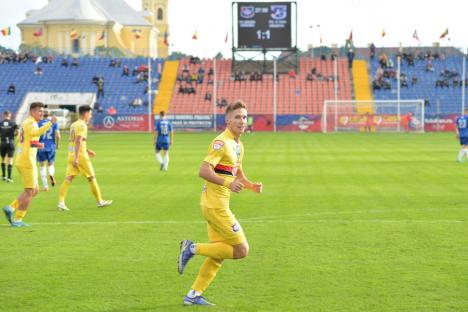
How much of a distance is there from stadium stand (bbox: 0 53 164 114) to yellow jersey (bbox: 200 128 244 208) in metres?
70.1

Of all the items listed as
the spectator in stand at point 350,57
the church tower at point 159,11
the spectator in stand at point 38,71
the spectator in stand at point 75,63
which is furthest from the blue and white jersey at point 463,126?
the church tower at point 159,11

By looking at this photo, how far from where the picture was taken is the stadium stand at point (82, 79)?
81312mm

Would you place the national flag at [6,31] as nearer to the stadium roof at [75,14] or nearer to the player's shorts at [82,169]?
the stadium roof at [75,14]

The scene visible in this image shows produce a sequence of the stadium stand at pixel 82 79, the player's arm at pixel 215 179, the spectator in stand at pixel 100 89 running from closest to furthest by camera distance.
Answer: the player's arm at pixel 215 179 < the stadium stand at pixel 82 79 < the spectator in stand at pixel 100 89

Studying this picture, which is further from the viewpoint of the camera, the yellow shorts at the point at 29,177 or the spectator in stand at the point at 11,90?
the spectator in stand at the point at 11,90

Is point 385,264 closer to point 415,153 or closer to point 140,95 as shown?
point 415,153

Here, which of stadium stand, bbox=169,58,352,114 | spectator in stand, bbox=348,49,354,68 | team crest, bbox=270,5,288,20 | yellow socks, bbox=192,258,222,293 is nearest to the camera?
yellow socks, bbox=192,258,222,293

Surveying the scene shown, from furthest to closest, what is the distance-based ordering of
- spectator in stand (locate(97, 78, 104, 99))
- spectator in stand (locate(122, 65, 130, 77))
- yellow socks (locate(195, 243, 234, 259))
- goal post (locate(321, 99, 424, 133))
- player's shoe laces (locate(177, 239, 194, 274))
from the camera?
spectator in stand (locate(122, 65, 130, 77))
spectator in stand (locate(97, 78, 104, 99))
goal post (locate(321, 99, 424, 133))
player's shoe laces (locate(177, 239, 194, 274))
yellow socks (locate(195, 243, 234, 259))

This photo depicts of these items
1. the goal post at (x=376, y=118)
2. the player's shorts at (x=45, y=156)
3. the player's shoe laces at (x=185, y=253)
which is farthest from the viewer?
the goal post at (x=376, y=118)

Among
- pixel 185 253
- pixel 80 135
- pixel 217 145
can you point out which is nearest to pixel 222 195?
pixel 217 145

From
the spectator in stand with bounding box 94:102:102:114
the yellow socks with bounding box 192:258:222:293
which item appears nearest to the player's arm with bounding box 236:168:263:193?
the yellow socks with bounding box 192:258:222:293

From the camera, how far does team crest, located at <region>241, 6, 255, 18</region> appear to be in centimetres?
7644

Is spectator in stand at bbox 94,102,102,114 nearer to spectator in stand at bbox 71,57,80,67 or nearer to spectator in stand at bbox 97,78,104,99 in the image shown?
spectator in stand at bbox 97,78,104,99

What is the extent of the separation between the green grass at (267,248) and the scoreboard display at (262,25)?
5256cm
